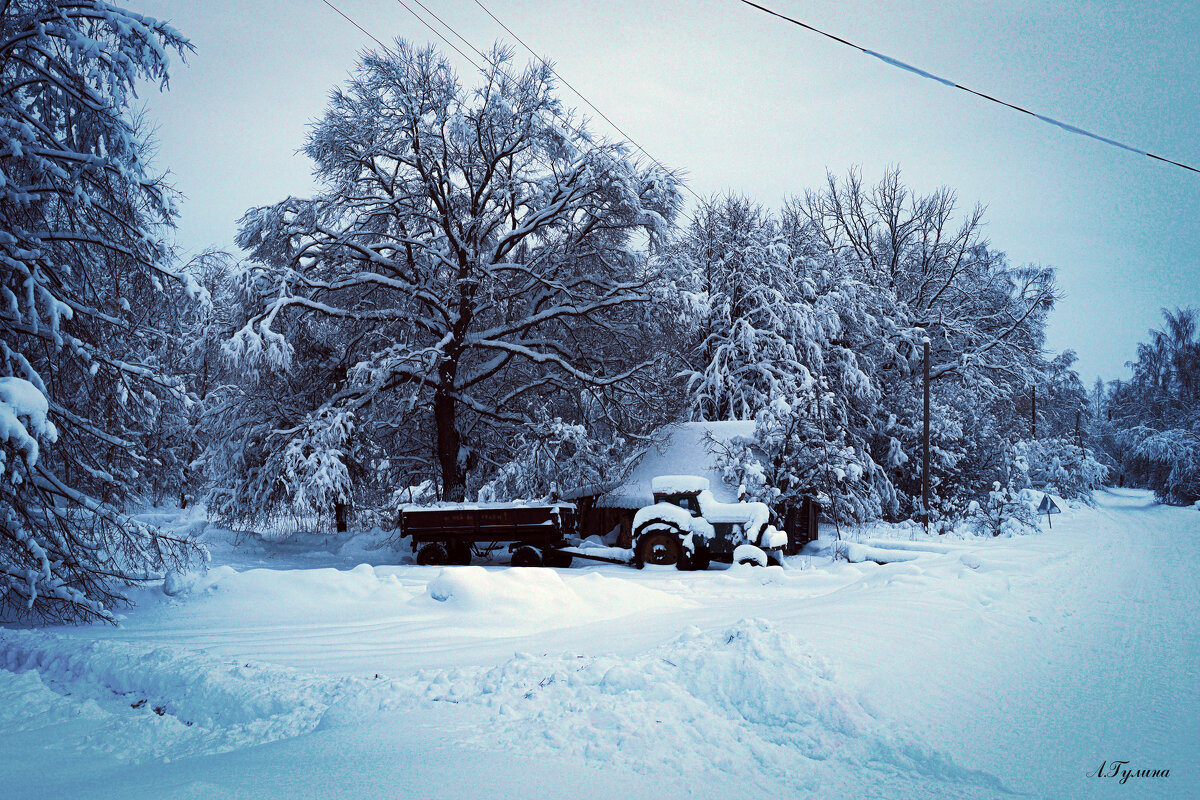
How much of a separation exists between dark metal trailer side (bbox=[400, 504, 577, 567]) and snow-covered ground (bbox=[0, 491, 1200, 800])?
23.7 feet

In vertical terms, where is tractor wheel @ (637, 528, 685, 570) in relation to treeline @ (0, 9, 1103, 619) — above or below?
below

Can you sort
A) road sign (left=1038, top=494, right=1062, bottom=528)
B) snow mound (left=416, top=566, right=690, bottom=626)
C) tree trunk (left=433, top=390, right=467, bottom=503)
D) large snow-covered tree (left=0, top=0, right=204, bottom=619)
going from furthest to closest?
road sign (left=1038, top=494, right=1062, bottom=528) < tree trunk (left=433, top=390, right=467, bottom=503) < snow mound (left=416, top=566, right=690, bottom=626) < large snow-covered tree (left=0, top=0, right=204, bottom=619)

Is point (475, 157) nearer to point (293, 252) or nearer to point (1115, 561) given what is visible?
point (293, 252)

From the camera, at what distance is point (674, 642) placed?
21.0ft

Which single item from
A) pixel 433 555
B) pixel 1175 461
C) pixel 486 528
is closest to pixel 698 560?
pixel 486 528

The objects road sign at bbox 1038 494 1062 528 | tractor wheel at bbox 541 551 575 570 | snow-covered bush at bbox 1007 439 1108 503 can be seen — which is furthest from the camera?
snow-covered bush at bbox 1007 439 1108 503

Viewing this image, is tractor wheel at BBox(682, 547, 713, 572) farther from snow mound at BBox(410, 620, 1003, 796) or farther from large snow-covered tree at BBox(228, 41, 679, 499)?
snow mound at BBox(410, 620, 1003, 796)

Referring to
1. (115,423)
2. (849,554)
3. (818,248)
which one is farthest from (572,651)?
(818,248)

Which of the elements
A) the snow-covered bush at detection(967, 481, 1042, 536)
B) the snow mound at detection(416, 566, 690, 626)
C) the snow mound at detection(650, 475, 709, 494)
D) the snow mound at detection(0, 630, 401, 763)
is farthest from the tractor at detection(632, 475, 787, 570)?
the snow mound at detection(0, 630, 401, 763)

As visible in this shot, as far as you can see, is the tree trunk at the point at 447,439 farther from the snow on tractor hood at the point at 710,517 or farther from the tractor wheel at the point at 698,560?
the tractor wheel at the point at 698,560

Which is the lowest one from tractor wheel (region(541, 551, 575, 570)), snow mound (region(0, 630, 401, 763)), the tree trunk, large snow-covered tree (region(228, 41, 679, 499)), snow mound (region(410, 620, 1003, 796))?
tractor wheel (region(541, 551, 575, 570))

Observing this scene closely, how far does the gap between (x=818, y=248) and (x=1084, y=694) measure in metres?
28.5

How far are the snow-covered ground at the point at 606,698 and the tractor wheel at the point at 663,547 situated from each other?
6.62m

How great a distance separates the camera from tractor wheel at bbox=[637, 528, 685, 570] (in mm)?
16438
